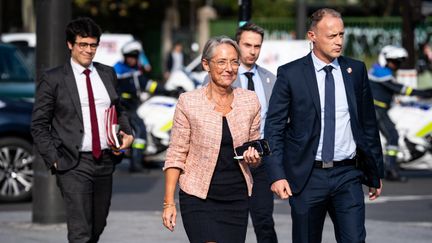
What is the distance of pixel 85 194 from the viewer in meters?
8.32

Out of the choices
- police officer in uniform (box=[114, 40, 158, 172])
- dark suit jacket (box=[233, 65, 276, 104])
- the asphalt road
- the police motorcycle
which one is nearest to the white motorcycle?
the asphalt road

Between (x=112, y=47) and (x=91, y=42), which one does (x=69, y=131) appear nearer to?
(x=91, y=42)

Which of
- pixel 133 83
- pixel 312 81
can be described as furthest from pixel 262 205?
pixel 133 83

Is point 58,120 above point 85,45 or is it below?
below

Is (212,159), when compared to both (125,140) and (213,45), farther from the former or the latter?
(125,140)

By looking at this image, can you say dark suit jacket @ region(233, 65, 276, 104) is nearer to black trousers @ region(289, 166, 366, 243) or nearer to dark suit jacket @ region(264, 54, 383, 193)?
dark suit jacket @ region(264, 54, 383, 193)

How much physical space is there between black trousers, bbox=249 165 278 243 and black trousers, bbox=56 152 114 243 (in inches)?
39.2

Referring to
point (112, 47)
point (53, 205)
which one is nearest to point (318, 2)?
point (112, 47)

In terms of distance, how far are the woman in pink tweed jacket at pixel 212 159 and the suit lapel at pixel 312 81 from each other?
509mm

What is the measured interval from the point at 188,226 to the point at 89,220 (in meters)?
1.71

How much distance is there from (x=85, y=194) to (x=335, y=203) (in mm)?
1868

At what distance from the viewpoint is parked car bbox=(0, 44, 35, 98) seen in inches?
626

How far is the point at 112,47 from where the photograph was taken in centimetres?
2984

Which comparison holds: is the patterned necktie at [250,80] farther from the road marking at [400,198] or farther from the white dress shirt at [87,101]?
the road marking at [400,198]
